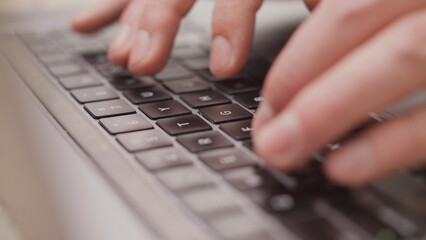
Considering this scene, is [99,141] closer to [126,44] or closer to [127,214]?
[127,214]

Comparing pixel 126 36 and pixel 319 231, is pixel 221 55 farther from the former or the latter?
pixel 319 231

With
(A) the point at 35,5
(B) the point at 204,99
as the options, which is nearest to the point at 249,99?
(B) the point at 204,99

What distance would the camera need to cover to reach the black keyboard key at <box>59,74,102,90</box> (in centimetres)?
56

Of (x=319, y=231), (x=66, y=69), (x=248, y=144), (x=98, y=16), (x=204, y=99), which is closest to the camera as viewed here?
(x=319, y=231)

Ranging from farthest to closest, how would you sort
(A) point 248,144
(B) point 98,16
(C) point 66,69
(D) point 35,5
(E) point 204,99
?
(D) point 35,5
(B) point 98,16
(C) point 66,69
(E) point 204,99
(A) point 248,144

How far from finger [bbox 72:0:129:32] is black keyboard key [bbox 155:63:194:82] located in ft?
0.63

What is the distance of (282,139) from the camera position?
324 millimetres

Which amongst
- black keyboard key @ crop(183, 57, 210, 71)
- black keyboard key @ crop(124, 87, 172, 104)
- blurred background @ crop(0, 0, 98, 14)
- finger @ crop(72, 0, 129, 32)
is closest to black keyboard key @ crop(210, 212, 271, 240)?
black keyboard key @ crop(124, 87, 172, 104)

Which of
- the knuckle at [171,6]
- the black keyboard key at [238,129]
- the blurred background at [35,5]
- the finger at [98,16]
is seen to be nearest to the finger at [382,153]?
the black keyboard key at [238,129]

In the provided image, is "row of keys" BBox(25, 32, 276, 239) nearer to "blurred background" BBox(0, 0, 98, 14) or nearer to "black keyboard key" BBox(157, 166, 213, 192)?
"black keyboard key" BBox(157, 166, 213, 192)

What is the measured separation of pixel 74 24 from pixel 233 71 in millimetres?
326

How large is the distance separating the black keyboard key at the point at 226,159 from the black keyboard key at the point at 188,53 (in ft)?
0.97

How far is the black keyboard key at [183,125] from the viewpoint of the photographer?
44 centimetres

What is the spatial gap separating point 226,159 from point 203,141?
1.6 inches
